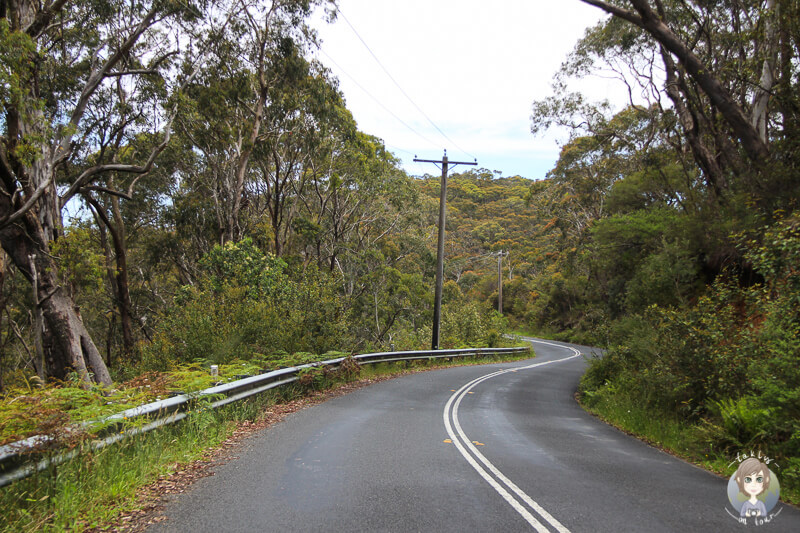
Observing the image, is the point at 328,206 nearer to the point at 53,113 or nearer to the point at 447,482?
the point at 53,113

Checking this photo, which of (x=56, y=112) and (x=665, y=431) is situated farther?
(x=56, y=112)

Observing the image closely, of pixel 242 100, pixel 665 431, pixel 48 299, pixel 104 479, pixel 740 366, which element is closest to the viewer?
pixel 104 479

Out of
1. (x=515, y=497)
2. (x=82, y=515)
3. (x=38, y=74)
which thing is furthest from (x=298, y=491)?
(x=38, y=74)

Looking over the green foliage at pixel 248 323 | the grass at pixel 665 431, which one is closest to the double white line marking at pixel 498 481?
the grass at pixel 665 431

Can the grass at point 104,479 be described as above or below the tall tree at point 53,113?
below

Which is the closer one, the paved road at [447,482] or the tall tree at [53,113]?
the paved road at [447,482]

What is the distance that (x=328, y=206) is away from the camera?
32750mm

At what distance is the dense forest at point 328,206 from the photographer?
9.41 metres

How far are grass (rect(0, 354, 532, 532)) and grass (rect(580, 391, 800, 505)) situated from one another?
6.94 metres

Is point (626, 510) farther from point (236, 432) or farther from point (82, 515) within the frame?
point (236, 432)

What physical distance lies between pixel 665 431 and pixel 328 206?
87.5 feet

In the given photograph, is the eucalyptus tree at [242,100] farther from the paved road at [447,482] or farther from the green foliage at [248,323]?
the paved road at [447,482]

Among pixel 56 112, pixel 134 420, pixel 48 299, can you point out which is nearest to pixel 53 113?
pixel 56 112

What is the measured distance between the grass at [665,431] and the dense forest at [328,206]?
0.74 feet
